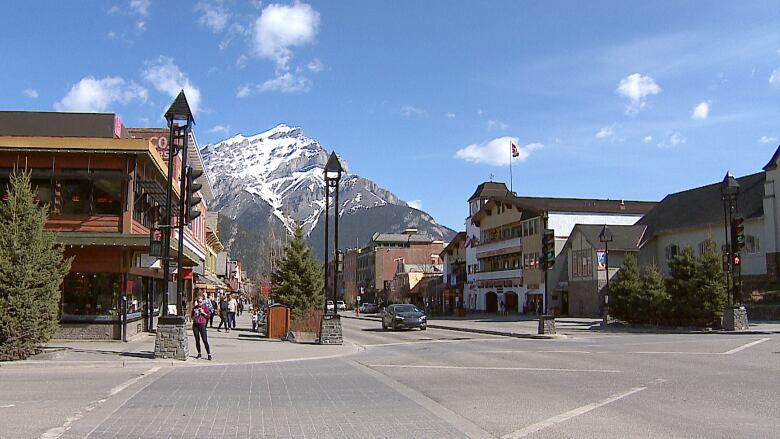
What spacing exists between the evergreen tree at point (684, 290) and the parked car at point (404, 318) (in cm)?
1321

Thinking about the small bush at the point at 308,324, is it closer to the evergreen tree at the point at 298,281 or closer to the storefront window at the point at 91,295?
the evergreen tree at the point at 298,281

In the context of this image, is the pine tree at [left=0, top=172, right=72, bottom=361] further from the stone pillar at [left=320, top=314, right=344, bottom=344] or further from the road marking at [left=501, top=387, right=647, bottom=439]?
the road marking at [left=501, top=387, right=647, bottom=439]

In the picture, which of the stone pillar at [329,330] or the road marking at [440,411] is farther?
the stone pillar at [329,330]

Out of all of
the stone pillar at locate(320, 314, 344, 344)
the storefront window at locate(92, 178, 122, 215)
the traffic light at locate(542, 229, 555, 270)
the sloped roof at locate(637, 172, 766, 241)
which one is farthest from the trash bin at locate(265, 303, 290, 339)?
A: the sloped roof at locate(637, 172, 766, 241)

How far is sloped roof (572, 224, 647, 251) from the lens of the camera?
61700 millimetres

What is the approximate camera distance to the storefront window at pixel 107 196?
84.2 feet

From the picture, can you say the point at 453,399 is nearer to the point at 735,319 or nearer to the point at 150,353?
the point at 150,353

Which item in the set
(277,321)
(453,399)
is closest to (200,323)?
(453,399)

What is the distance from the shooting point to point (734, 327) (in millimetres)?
33781

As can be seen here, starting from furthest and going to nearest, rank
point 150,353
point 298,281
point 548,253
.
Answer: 1. point 298,281
2. point 548,253
3. point 150,353

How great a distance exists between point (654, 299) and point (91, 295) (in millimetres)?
28095

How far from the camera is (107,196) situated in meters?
25.8

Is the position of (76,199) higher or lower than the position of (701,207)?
lower

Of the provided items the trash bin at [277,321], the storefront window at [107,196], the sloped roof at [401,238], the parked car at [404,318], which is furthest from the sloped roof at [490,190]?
the storefront window at [107,196]
